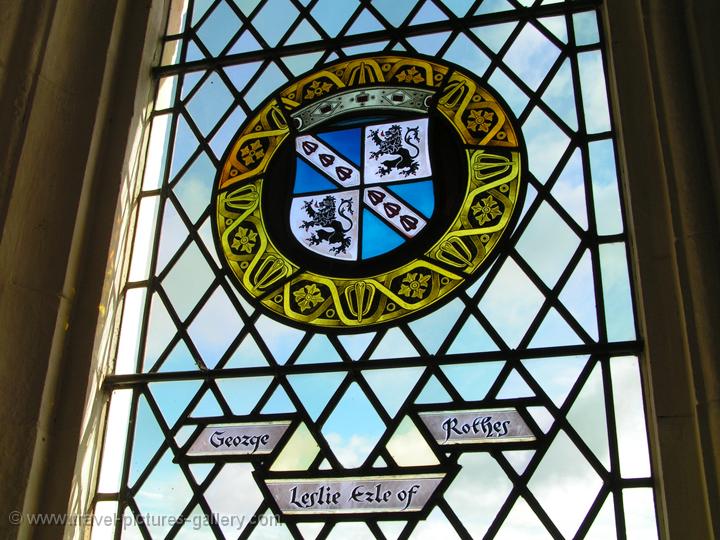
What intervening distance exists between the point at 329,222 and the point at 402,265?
40 cm

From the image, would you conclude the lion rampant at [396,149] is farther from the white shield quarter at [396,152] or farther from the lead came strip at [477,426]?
the lead came strip at [477,426]

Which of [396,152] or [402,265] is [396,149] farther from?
[402,265]

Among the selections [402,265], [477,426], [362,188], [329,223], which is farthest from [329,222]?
[477,426]

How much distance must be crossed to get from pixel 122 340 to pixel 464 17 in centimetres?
217

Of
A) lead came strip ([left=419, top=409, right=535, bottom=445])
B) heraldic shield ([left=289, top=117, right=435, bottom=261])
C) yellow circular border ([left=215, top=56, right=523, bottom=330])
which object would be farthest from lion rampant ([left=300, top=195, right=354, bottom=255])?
lead came strip ([left=419, top=409, right=535, bottom=445])

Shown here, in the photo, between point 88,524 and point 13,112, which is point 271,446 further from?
point 13,112

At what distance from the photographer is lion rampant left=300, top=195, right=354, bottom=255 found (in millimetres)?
3914

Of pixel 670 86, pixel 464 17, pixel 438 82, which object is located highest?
pixel 464 17

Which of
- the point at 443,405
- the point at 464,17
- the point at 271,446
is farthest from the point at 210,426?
the point at 464,17

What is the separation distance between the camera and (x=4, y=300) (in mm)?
3672

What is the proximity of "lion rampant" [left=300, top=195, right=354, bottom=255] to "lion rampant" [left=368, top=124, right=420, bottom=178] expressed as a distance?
235mm

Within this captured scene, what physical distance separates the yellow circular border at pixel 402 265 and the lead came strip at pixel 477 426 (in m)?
0.47

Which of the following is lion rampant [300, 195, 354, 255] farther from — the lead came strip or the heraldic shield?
the lead came strip

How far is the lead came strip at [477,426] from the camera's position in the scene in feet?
11.0
